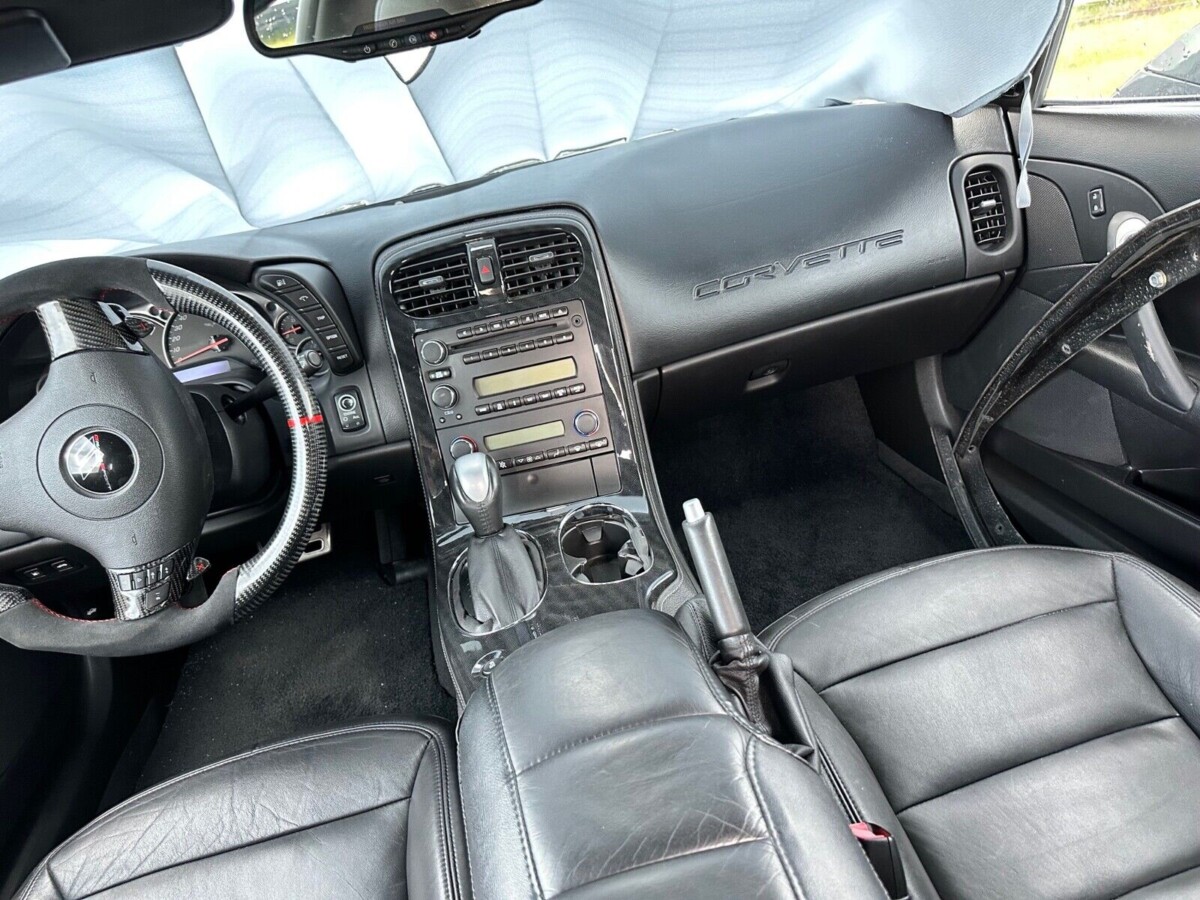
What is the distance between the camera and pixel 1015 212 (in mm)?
1635

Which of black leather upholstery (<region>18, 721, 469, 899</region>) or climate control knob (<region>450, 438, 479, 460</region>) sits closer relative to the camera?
black leather upholstery (<region>18, 721, 469, 899</region>)

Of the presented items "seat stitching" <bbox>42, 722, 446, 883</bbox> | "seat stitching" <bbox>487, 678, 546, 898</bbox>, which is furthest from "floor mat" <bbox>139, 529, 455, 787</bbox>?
"seat stitching" <bbox>487, 678, 546, 898</bbox>

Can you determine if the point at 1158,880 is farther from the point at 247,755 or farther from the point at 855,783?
the point at 247,755

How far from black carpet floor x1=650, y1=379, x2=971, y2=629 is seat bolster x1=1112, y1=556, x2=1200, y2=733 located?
2.72ft

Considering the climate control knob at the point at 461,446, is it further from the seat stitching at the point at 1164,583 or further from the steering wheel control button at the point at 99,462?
the seat stitching at the point at 1164,583

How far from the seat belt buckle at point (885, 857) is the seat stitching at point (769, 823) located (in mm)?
196

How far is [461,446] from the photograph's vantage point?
154cm

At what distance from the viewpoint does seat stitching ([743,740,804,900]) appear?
1.92 feet

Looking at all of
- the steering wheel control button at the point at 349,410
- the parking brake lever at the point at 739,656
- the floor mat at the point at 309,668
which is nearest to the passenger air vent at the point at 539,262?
the steering wheel control button at the point at 349,410

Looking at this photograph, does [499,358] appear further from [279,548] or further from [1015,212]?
[1015,212]

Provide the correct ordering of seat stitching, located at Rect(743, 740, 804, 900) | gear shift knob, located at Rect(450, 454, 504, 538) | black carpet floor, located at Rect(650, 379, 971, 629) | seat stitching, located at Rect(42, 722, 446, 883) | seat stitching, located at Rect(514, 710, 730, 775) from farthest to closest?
black carpet floor, located at Rect(650, 379, 971, 629) → gear shift knob, located at Rect(450, 454, 504, 538) → seat stitching, located at Rect(42, 722, 446, 883) → seat stitching, located at Rect(514, 710, 730, 775) → seat stitching, located at Rect(743, 740, 804, 900)

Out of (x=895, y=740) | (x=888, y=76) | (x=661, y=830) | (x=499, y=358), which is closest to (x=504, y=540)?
(x=499, y=358)

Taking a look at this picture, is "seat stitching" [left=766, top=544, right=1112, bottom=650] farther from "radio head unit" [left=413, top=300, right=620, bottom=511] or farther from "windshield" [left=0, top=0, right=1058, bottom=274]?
"windshield" [left=0, top=0, right=1058, bottom=274]

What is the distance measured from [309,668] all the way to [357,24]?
148 centimetres
